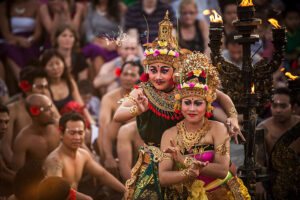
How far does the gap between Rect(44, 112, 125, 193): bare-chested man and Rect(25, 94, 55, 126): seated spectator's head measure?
556 millimetres

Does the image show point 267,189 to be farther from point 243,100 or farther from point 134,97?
point 134,97

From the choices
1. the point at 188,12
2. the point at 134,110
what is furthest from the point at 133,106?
the point at 188,12

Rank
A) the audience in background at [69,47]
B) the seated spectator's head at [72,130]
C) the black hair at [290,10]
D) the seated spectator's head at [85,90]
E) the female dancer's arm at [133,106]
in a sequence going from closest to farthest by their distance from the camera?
the female dancer's arm at [133,106] < the seated spectator's head at [72,130] < the seated spectator's head at [85,90] < the audience in background at [69,47] < the black hair at [290,10]

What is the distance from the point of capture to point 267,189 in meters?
5.90

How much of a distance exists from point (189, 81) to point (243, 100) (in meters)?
0.80

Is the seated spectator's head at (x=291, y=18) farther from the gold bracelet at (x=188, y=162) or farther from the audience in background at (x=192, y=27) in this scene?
the gold bracelet at (x=188, y=162)

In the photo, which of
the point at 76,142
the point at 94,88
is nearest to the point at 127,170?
the point at 76,142

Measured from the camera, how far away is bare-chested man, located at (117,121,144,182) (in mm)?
6344

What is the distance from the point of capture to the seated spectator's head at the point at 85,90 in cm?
841

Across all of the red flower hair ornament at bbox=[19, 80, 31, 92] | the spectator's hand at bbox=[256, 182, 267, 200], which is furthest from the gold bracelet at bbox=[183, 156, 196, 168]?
the red flower hair ornament at bbox=[19, 80, 31, 92]

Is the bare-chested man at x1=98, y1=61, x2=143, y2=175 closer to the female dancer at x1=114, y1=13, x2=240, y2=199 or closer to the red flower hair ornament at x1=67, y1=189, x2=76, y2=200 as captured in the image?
the red flower hair ornament at x1=67, y1=189, x2=76, y2=200

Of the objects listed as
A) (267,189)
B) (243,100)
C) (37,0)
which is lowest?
(267,189)

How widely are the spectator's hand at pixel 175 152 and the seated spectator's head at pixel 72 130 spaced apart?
6.74 ft

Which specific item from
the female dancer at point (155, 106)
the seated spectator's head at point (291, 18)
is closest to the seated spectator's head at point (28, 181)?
the female dancer at point (155, 106)
